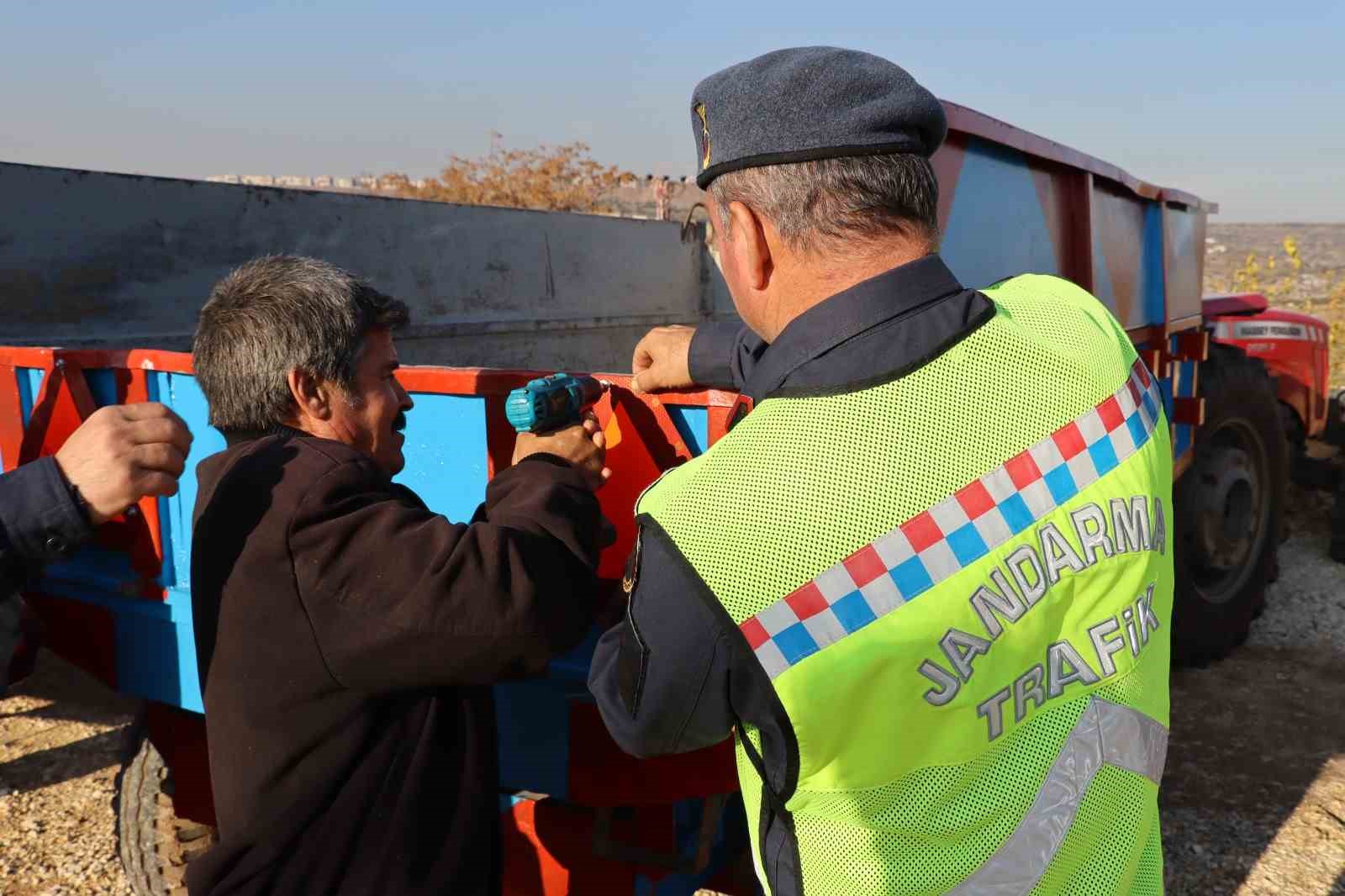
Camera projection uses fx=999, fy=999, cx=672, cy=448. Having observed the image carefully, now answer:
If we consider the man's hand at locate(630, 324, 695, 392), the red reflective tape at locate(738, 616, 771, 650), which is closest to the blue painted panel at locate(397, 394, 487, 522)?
the man's hand at locate(630, 324, 695, 392)

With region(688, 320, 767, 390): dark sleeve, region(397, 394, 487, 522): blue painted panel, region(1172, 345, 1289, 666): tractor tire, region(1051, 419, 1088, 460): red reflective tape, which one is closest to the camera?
region(1051, 419, 1088, 460): red reflective tape

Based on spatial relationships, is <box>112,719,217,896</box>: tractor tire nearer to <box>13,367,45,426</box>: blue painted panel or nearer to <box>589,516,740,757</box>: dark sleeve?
<box>13,367,45,426</box>: blue painted panel

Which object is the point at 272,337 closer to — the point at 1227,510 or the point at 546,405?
the point at 546,405

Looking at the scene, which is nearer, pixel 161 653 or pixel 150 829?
pixel 161 653

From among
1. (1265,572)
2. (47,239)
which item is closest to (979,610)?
(47,239)

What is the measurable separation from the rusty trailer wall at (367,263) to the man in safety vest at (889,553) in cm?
365

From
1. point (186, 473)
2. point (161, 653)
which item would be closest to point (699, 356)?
point (186, 473)

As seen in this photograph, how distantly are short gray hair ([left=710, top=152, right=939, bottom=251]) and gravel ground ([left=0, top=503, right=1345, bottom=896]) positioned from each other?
262 centimetres

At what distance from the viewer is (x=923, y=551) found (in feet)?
3.05

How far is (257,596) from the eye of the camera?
4.28 feet

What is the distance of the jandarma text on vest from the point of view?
0.95 metres

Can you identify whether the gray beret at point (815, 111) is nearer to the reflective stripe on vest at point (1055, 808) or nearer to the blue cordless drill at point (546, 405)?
the blue cordless drill at point (546, 405)

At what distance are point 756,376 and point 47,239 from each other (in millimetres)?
3790

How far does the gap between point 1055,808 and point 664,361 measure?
96cm
